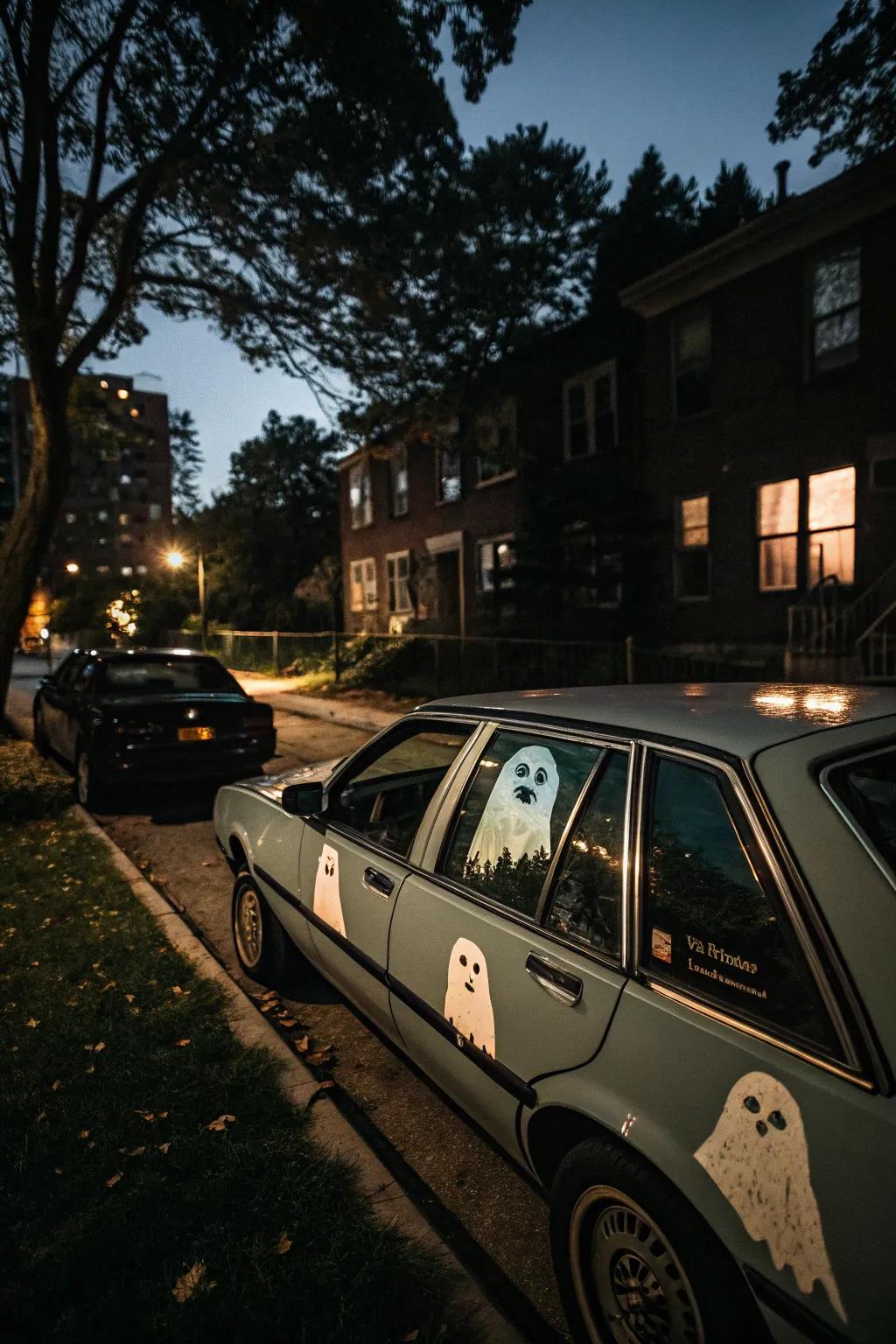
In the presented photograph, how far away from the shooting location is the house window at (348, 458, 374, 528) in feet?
85.9

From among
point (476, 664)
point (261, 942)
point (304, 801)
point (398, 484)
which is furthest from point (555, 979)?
point (398, 484)

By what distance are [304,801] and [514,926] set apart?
1592 millimetres

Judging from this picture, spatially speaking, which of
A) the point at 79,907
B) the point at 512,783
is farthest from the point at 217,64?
the point at 512,783

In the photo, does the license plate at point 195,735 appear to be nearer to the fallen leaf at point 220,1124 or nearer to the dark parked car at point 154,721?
the dark parked car at point 154,721

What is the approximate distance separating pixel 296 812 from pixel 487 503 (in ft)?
58.0

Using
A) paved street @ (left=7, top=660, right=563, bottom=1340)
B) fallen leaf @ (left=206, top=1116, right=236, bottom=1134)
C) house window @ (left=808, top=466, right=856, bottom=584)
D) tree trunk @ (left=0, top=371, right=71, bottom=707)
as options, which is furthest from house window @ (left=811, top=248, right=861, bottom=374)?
fallen leaf @ (left=206, top=1116, right=236, bottom=1134)

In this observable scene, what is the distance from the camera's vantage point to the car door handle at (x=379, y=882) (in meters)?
2.83

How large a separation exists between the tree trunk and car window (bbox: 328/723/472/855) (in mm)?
7218

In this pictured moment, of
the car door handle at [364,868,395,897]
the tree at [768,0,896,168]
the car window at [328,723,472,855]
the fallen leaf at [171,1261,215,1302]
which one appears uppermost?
the tree at [768,0,896,168]

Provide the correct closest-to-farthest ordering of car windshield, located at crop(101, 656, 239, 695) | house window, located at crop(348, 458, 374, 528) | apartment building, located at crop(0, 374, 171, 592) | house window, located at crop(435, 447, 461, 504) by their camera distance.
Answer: car windshield, located at crop(101, 656, 239, 695)
house window, located at crop(435, 447, 461, 504)
house window, located at crop(348, 458, 374, 528)
apartment building, located at crop(0, 374, 171, 592)

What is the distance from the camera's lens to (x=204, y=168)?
10016mm

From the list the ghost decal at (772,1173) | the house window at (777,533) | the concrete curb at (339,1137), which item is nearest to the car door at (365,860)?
the concrete curb at (339,1137)

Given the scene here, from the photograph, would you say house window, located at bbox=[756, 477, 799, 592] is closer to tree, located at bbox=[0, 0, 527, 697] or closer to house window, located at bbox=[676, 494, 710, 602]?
house window, located at bbox=[676, 494, 710, 602]

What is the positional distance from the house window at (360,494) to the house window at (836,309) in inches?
636
